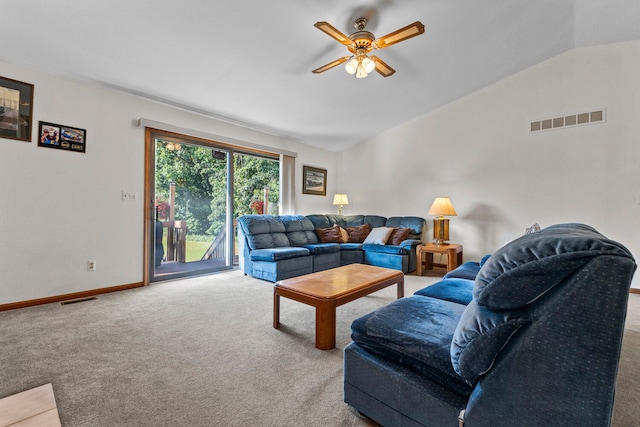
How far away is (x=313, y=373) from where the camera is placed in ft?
5.76

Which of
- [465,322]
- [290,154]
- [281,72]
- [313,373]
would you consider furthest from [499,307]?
[290,154]

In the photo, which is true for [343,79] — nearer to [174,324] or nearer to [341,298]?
[341,298]

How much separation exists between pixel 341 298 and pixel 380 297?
4.40ft

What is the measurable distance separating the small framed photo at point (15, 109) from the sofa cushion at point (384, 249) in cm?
450

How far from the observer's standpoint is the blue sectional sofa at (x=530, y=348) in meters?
0.77

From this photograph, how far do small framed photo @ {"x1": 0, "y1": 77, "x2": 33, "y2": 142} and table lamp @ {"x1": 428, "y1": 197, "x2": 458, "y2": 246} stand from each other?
511 cm

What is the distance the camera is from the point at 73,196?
3156mm

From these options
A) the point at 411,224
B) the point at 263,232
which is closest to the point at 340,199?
the point at 411,224

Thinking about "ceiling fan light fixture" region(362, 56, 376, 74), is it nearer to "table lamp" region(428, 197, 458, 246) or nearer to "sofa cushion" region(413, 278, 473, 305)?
"sofa cushion" region(413, 278, 473, 305)

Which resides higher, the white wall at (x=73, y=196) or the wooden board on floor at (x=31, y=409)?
the white wall at (x=73, y=196)

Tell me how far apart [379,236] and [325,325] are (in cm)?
310

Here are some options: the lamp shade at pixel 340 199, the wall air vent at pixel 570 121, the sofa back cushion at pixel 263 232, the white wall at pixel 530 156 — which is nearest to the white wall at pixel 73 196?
the sofa back cushion at pixel 263 232

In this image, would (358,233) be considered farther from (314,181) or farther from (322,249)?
(314,181)

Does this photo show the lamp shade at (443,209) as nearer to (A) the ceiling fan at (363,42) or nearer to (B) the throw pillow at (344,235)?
(B) the throw pillow at (344,235)
